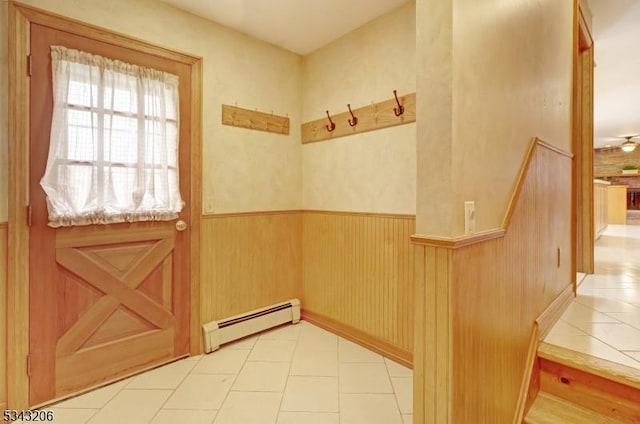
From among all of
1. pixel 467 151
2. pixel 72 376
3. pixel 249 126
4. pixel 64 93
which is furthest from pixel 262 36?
pixel 72 376

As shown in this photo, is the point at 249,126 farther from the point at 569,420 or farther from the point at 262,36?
the point at 569,420

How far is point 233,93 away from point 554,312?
2.89 m

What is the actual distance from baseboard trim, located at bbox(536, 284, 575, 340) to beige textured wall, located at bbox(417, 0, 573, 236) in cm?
86

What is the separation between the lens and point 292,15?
2467 mm

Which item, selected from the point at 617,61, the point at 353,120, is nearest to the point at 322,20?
the point at 353,120

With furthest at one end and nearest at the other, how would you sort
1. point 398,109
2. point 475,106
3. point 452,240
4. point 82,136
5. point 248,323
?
point 248,323
point 398,109
point 82,136
point 475,106
point 452,240

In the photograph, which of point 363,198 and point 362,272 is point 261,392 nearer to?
point 362,272

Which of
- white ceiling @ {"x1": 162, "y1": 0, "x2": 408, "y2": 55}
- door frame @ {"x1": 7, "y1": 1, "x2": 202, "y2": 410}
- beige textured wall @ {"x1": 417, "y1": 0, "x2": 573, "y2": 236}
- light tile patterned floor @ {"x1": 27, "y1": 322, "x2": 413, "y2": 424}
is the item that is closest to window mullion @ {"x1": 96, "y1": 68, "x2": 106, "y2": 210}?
door frame @ {"x1": 7, "y1": 1, "x2": 202, "y2": 410}

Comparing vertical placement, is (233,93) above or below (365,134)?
above

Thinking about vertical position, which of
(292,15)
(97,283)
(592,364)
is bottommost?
(592,364)

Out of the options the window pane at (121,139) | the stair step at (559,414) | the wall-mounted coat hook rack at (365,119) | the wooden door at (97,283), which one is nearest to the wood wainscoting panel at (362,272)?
the wall-mounted coat hook rack at (365,119)

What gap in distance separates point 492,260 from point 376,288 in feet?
4.14

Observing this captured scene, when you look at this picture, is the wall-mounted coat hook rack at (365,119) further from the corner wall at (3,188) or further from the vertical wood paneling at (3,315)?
the vertical wood paneling at (3,315)

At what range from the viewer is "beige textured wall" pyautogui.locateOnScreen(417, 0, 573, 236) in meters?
1.15
